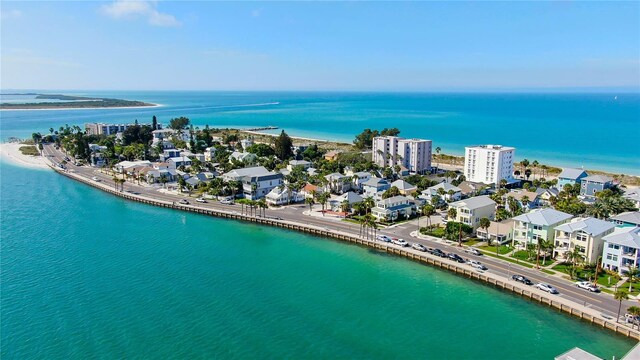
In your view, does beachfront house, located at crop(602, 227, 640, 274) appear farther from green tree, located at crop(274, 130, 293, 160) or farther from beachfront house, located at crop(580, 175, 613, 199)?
green tree, located at crop(274, 130, 293, 160)

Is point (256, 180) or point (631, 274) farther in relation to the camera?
point (256, 180)

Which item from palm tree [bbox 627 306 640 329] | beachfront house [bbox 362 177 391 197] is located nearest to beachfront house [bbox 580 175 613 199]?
beachfront house [bbox 362 177 391 197]

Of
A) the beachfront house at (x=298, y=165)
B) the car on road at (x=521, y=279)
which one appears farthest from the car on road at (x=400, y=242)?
the beachfront house at (x=298, y=165)

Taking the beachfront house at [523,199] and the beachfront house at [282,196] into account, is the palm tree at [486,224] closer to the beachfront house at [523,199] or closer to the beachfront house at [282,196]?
the beachfront house at [523,199]

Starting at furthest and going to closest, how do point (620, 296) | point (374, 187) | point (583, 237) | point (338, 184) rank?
point (338, 184) → point (374, 187) → point (583, 237) → point (620, 296)

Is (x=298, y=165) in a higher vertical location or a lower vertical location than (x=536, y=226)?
higher

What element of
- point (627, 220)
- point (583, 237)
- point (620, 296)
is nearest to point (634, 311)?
point (620, 296)

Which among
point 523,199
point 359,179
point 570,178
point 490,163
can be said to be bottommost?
point 359,179

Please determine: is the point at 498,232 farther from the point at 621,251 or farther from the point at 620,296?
the point at 620,296

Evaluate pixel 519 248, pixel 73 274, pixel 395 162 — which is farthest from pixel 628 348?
pixel 395 162
